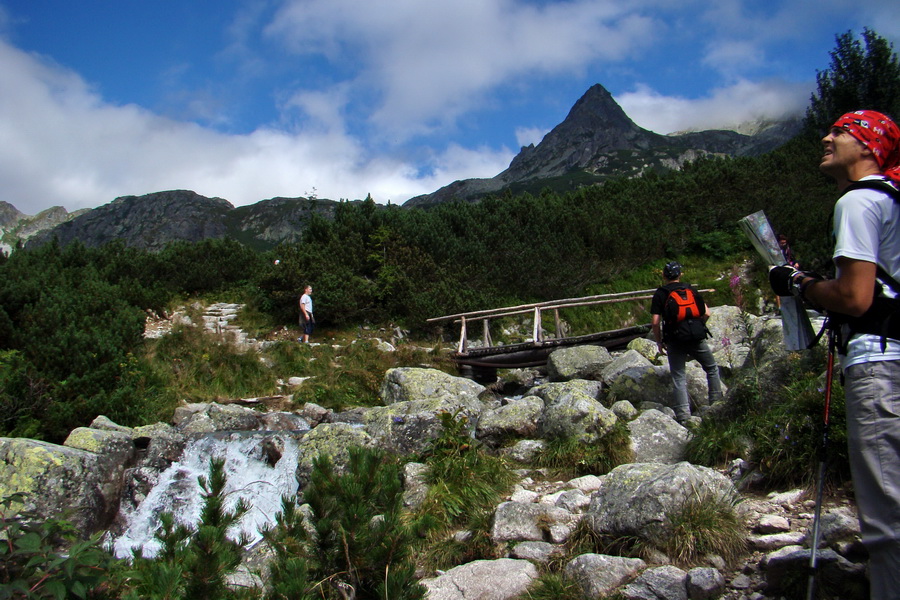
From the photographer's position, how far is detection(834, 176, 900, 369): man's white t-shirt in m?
2.10

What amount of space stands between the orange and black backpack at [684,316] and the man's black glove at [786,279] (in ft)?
14.5

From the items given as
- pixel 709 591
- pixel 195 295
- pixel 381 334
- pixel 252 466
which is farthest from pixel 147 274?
pixel 709 591

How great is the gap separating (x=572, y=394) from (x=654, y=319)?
4.84ft

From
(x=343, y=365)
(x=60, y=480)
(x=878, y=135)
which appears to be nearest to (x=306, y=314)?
(x=343, y=365)

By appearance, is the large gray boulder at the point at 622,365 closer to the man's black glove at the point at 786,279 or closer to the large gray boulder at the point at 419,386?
the large gray boulder at the point at 419,386

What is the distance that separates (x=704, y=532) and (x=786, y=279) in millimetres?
1955

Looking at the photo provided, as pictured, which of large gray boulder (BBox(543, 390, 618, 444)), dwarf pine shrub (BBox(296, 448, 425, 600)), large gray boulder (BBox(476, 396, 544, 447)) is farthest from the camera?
large gray boulder (BBox(476, 396, 544, 447))

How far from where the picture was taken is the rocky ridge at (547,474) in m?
3.40

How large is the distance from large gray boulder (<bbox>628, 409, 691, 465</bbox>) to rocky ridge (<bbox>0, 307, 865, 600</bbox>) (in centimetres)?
2

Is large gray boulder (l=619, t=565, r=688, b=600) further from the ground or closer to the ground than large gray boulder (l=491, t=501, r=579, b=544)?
further from the ground

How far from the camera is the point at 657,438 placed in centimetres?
624

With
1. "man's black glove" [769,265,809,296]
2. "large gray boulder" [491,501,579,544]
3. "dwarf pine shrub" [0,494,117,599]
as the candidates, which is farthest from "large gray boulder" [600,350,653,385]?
"dwarf pine shrub" [0,494,117,599]

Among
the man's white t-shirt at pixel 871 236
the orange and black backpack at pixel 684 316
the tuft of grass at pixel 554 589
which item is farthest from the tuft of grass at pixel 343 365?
the man's white t-shirt at pixel 871 236

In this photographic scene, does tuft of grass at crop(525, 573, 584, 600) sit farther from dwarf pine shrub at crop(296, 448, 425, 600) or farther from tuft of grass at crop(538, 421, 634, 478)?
tuft of grass at crop(538, 421, 634, 478)
